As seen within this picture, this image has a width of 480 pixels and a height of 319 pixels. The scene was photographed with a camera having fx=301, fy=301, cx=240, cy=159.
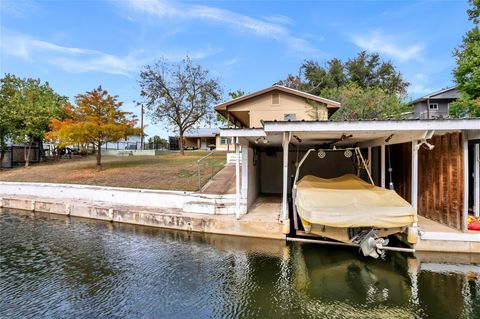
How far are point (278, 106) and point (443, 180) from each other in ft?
30.2

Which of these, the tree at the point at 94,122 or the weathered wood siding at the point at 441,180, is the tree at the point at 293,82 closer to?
the tree at the point at 94,122

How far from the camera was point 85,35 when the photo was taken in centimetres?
1697

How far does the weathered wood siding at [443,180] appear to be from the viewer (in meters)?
7.55

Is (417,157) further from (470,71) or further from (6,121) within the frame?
(6,121)

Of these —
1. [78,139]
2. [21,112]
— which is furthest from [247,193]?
[21,112]

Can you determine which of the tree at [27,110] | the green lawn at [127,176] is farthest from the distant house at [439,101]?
the tree at [27,110]

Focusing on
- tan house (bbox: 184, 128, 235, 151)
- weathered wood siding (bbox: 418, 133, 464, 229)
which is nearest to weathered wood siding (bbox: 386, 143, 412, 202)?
weathered wood siding (bbox: 418, 133, 464, 229)

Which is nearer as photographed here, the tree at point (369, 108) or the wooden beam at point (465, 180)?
the wooden beam at point (465, 180)

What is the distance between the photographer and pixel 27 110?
23266mm

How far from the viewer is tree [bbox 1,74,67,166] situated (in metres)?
22.8

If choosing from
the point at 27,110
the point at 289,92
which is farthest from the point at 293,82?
the point at 27,110

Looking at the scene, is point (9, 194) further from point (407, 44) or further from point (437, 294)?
point (407, 44)

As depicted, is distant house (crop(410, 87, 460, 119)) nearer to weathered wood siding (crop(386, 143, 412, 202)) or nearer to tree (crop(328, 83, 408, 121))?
tree (crop(328, 83, 408, 121))

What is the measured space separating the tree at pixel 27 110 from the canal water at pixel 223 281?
17235 millimetres
